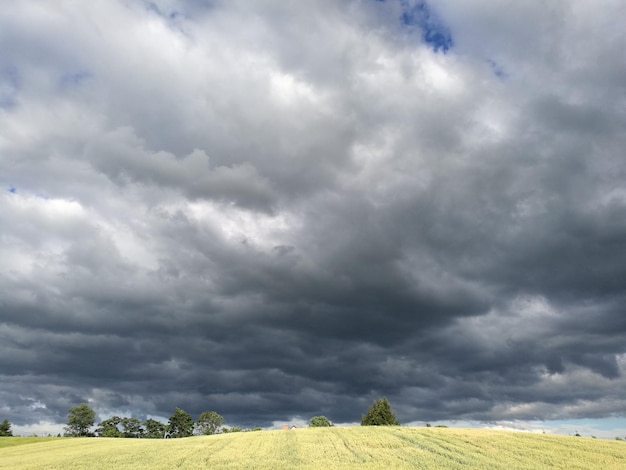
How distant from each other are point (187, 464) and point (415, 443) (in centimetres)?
2396

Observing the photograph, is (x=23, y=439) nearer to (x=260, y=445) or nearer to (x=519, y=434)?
(x=260, y=445)

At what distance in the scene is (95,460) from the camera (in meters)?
49.5

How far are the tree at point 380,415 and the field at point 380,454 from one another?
80601 millimetres

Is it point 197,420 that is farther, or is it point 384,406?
point 197,420

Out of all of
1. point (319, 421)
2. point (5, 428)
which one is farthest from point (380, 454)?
point (5, 428)

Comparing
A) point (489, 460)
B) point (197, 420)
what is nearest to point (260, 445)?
point (489, 460)

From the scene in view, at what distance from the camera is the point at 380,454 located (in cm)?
4566

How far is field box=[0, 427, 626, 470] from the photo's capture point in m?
39.7

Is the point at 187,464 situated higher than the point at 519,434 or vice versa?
the point at 519,434

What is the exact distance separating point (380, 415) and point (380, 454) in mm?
100256

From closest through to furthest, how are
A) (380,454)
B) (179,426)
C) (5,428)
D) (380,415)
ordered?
(380,454)
(380,415)
(5,428)
(179,426)

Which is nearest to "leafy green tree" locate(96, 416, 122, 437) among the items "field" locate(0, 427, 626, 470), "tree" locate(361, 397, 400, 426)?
"tree" locate(361, 397, 400, 426)

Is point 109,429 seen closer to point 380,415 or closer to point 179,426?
point 179,426

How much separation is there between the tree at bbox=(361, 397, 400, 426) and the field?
80601 millimetres
